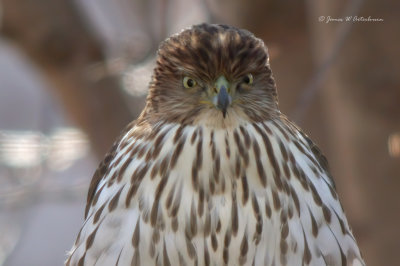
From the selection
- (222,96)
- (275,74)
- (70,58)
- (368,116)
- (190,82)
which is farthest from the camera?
(70,58)

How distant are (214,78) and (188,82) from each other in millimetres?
113

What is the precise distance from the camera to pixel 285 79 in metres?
5.29

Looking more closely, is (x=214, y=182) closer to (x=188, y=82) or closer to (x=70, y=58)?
(x=188, y=82)

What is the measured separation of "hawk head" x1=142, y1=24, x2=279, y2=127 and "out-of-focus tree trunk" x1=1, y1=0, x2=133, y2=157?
86.8 inches

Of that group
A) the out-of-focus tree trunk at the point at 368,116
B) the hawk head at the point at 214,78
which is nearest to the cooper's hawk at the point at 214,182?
the hawk head at the point at 214,78

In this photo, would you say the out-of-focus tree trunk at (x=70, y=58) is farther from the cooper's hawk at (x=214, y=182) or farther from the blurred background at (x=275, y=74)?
the cooper's hawk at (x=214, y=182)

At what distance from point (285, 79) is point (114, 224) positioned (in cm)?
205

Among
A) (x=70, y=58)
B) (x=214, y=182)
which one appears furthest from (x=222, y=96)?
(x=70, y=58)

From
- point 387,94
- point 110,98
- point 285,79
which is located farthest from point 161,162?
point 110,98

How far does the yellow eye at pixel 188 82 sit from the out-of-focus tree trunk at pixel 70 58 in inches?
91.4

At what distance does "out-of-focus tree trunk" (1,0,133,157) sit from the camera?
5613 millimetres

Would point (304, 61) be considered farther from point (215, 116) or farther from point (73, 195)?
point (73, 195)

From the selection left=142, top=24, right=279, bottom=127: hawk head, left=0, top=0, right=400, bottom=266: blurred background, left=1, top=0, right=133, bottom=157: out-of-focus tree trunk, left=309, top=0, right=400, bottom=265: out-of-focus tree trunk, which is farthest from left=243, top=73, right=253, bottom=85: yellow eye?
left=1, top=0, right=133, bottom=157: out-of-focus tree trunk

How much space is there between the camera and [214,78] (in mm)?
3342
